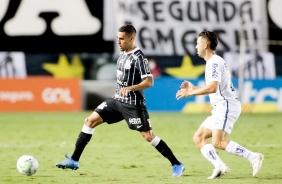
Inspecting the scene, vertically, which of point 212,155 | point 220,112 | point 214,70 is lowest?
point 212,155

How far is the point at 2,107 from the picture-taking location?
23953mm

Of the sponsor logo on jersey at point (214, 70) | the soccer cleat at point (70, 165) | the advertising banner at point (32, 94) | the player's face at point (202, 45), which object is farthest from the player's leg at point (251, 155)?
the advertising banner at point (32, 94)

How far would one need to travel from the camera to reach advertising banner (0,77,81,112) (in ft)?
78.7

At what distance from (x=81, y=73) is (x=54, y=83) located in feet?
10.9

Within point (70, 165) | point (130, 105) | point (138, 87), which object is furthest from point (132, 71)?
point (70, 165)

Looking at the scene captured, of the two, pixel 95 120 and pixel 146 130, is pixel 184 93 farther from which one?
pixel 95 120

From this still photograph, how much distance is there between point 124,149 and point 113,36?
13.4m

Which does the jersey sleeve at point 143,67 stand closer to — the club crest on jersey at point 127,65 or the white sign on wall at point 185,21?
the club crest on jersey at point 127,65

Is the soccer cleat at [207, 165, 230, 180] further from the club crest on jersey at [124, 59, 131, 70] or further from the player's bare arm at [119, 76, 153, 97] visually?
the club crest on jersey at [124, 59, 131, 70]

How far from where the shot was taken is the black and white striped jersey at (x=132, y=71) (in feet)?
35.6

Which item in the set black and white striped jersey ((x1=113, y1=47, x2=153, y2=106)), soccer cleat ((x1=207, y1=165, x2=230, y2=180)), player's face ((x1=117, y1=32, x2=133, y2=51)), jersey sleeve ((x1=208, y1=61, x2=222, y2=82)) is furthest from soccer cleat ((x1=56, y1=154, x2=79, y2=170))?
jersey sleeve ((x1=208, y1=61, x2=222, y2=82))

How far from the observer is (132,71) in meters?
10.9

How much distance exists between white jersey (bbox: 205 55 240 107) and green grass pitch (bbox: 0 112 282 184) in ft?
3.32

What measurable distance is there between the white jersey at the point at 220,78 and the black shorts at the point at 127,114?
104 centimetres
